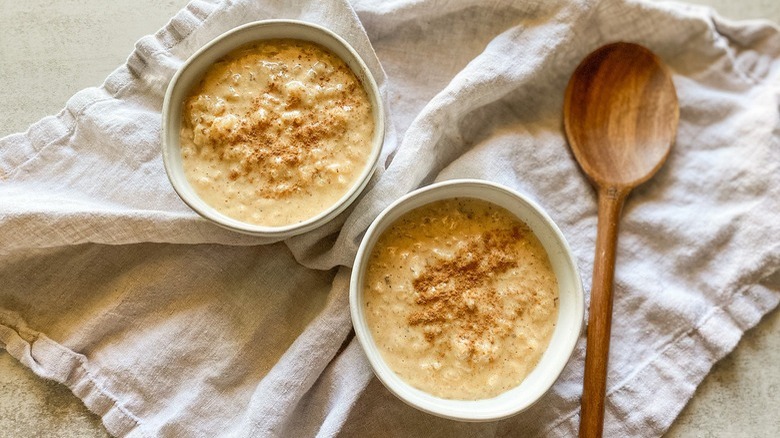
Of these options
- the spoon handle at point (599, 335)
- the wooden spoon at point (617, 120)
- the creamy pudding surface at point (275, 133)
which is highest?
the creamy pudding surface at point (275, 133)

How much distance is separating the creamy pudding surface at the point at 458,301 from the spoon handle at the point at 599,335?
20cm

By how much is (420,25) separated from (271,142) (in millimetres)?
620

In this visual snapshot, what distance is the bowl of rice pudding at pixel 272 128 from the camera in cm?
170

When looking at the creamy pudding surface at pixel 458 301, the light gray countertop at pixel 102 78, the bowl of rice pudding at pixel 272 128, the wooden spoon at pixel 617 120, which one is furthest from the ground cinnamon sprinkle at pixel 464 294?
the light gray countertop at pixel 102 78

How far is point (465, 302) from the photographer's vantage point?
5.52 ft

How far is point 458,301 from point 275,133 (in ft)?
2.09

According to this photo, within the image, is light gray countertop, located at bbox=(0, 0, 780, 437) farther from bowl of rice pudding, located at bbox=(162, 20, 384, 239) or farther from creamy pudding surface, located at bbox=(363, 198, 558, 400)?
creamy pudding surface, located at bbox=(363, 198, 558, 400)

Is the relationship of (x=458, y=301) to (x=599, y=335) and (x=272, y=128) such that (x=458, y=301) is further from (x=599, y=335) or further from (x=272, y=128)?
(x=272, y=128)

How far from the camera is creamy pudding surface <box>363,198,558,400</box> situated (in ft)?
5.49

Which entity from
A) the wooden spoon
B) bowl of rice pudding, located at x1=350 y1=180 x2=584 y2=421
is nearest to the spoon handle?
the wooden spoon

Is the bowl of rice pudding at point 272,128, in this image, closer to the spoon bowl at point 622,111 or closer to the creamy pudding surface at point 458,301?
the creamy pudding surface at point 458,301

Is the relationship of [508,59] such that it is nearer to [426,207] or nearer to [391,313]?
[426,207]

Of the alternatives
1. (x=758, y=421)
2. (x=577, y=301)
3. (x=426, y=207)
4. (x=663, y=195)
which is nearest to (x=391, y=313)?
(x=426, y=207)

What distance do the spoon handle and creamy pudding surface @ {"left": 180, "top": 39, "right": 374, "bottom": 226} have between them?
29.1 inches
